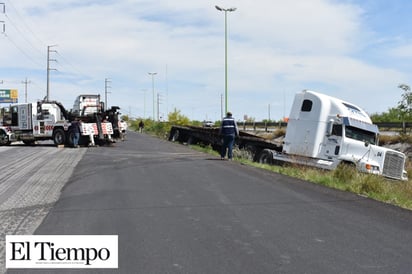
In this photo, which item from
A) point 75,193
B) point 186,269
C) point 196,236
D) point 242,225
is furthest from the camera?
point 75,193

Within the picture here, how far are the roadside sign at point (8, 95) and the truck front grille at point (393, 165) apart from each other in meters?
107

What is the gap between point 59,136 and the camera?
91.5 feet

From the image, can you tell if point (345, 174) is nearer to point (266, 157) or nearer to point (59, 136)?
point (266, 157)

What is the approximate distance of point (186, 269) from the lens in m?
5.28

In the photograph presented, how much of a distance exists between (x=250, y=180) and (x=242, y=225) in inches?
201

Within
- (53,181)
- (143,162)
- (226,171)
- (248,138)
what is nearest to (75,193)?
(53,181)

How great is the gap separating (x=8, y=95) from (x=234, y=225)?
114 m

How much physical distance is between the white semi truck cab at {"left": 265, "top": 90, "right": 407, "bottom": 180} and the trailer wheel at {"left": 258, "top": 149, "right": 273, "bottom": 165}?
33.1 inches

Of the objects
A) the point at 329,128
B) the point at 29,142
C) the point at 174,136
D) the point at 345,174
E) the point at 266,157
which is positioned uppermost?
the point at 329,128

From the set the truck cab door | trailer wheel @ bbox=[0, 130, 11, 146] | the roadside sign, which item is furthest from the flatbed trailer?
the roadside sign

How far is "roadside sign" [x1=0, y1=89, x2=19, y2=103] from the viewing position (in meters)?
111

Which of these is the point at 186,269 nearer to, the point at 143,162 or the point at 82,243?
the point at 82,243

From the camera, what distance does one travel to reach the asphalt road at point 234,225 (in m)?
5.54

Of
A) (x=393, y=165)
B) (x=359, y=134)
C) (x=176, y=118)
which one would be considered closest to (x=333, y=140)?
(x=359, y=134)
